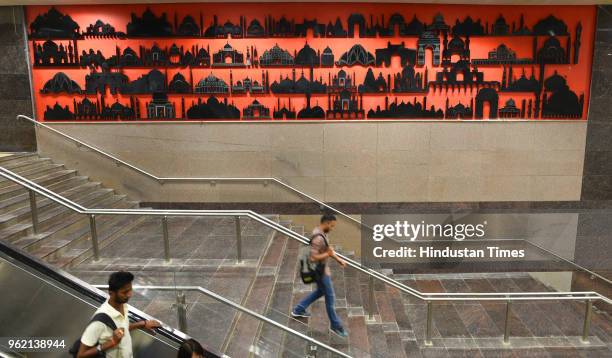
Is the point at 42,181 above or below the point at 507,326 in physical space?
above

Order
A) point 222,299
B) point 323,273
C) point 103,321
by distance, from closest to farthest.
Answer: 1. point 103,321
2. point 222,299
3. point 323,273

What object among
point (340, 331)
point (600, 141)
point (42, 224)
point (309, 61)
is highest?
point (309, 61)

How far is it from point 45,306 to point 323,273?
8.83ft

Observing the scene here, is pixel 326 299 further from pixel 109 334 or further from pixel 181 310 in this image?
pixel 109 334

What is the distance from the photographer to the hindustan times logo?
731 centimetres

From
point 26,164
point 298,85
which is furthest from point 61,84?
point 298,85

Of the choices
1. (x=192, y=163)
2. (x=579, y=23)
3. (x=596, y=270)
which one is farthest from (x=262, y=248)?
(x=579, y=23)

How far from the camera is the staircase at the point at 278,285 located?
4.96 m

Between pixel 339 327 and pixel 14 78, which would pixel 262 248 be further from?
pixel 14 78

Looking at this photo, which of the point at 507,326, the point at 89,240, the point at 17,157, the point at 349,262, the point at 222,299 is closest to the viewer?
the point at 222,299

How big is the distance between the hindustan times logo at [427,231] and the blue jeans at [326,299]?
117 inches

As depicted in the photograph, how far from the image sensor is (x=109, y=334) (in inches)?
107

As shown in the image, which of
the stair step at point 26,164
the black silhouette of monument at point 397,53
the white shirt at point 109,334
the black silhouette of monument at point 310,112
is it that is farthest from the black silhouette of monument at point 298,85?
the white shirt at point 109,334

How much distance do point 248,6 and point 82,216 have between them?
16.2 ft
